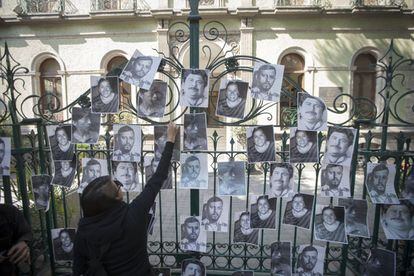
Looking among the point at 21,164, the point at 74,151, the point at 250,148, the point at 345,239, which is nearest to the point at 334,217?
the point at 345,239

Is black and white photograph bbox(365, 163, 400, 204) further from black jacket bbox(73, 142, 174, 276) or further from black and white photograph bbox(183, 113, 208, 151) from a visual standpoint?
black jacket bbox(73, 142, 174, 276)

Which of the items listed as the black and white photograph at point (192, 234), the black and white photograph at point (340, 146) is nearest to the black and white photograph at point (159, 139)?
the black and white photograph at point (192, 234)

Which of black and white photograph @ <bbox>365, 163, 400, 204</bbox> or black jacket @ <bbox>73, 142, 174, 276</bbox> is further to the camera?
black and white photograph @ <bbox>365, 163, 400, 204</bbox>

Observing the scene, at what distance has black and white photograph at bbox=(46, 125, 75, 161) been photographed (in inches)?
98.3

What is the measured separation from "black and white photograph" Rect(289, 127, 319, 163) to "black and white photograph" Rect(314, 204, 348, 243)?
46 centimetres

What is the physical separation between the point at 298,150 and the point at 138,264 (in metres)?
1.45

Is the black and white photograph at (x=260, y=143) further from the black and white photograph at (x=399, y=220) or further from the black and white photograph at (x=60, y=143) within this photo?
the black and white photograph at (x=60, y=143)

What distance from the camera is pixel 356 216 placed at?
2398 millimetres

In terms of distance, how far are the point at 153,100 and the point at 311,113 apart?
127cm

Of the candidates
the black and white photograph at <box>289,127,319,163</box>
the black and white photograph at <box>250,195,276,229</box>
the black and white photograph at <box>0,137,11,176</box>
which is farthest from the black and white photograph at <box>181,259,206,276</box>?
the black and white photograph at <box>0,137,11,176</box>

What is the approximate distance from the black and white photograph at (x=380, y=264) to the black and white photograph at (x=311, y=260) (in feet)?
1.31

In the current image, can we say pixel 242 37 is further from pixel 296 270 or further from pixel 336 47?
pixel 296 270

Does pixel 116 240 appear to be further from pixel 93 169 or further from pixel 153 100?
pixel 153 100

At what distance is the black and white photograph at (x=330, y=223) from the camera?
2.37 meters
